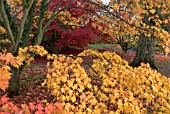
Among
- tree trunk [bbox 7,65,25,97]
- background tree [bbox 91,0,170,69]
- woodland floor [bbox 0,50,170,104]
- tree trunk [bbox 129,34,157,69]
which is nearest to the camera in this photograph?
background tree [bbox 91,0,170,69]

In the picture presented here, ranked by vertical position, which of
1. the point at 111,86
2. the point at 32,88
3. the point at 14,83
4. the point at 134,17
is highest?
the point at 134,17

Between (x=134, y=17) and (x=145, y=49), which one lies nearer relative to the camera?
(x=134, y=17)

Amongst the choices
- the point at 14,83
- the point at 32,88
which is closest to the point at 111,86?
the point at 14,83

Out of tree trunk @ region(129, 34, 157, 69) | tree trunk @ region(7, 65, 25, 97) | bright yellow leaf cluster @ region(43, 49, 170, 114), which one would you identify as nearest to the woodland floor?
tree trunk @ region(7, 65, 25, 97)

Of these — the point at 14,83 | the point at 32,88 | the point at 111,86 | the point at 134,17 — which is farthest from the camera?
the point at 32,88

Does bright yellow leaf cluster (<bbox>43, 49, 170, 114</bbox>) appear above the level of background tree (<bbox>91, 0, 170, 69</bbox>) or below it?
below

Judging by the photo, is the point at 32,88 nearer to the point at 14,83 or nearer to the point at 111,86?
the point at 14,83

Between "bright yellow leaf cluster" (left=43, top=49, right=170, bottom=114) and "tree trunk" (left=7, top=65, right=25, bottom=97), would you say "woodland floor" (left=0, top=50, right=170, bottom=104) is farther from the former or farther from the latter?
"bright yellow leaf cluster" (left=43, top=49, right=170, bottom=114)

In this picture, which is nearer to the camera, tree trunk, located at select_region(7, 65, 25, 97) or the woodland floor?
tree trunk, located at select_region(7, 65, 25, 97)

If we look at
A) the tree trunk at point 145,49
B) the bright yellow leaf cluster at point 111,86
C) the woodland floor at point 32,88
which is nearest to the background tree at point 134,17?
the tree trunk at point 145,49

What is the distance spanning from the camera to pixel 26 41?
243 inches

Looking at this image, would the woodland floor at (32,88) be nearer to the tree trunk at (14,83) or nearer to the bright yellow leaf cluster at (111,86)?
the tree trunk at (14,83)

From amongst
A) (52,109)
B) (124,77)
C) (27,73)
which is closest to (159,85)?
(124,77)

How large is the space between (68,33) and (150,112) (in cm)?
592
